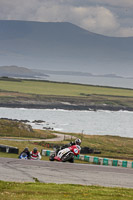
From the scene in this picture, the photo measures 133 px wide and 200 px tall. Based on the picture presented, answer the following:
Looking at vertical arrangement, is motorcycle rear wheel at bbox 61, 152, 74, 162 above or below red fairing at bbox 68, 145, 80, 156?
below

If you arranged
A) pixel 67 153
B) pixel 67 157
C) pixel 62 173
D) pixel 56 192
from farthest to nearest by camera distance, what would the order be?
pixel 67 157 → pixel 67 153 → pixel 62 173 → pixel 56 192

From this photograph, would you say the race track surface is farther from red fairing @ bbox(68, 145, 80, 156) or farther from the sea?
the sea

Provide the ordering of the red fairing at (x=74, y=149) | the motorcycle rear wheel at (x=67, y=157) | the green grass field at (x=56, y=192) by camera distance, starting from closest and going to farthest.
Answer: the green grass field at (x=56, y=192) < the red fairing at (x=74, y=149) < the motorcycle rear wheel at (x=67, y=157)

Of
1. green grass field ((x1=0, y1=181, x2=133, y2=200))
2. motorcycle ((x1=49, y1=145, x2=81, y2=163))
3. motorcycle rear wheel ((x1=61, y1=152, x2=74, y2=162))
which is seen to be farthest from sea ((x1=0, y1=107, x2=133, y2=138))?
green grass field ((x1=0, y1=181, x2=133, y2=200))

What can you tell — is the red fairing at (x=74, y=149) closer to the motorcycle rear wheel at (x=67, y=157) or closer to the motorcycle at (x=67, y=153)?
the motorcycle at (x=67, y=153)

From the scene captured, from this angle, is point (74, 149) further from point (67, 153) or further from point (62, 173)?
point (62, 173)

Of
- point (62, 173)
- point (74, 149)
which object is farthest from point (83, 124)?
point (62, 173)

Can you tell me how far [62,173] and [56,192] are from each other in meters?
7.20

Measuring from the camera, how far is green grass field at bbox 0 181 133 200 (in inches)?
640

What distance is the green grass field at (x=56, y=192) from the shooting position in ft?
53.4

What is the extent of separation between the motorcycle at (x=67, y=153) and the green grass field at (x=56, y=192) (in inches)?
311

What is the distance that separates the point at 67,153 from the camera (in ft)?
95.0

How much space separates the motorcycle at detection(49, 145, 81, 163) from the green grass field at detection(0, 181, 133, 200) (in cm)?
789

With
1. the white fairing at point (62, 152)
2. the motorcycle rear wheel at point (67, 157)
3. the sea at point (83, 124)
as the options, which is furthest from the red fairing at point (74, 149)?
the sea at point (83, 124)
